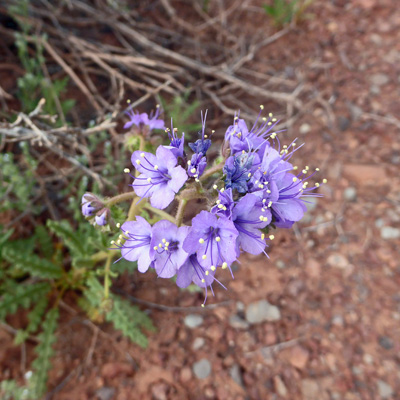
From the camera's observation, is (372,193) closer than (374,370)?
No

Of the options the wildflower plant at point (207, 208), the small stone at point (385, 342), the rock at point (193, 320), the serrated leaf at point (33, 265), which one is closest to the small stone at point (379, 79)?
the small stone at point (385, 342)

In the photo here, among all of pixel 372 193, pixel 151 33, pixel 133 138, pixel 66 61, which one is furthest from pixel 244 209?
pixel 151 33

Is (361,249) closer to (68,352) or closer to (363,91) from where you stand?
(363,91)

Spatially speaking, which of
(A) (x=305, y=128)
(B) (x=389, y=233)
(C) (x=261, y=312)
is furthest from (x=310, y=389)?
(A) (x=305, y=128)

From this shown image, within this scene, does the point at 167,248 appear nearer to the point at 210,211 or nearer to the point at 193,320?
the point at 210,211

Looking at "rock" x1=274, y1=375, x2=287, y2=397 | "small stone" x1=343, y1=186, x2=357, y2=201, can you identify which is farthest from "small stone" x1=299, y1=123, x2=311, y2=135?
"rock" x1=274, y1=375, x2=287, y2=397

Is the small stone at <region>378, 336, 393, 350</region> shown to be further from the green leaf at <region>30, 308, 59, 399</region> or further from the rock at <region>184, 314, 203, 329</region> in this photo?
the green leaf at <region>30, 308, 59, 399</region>

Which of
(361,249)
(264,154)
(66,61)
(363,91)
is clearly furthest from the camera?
(363,91)
